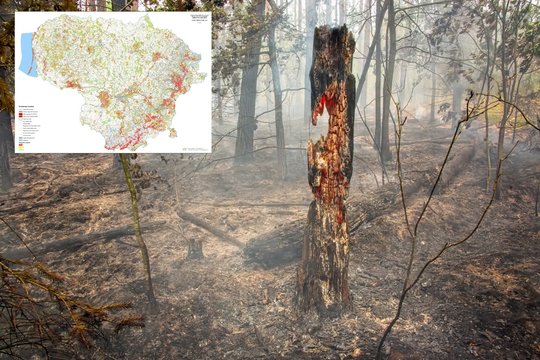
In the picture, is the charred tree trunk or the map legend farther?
the charred tree trunk

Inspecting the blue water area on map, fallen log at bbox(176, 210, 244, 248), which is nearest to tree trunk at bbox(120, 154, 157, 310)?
the blue water area on map

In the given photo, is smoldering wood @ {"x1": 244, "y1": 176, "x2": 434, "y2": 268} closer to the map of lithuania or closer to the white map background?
the white map background

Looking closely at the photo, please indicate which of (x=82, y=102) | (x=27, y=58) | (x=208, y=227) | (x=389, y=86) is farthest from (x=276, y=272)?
(x=389, y=86)

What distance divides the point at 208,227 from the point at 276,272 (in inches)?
78.0

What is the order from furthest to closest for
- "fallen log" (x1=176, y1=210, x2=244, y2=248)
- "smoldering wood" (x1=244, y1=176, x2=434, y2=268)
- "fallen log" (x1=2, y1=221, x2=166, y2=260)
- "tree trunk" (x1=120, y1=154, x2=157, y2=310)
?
1. "fallen log" (x1=176, y1=210, x2=244, y2=248)
2. "smoldering wood" (x1=244, y1=176, x2=434, y2=268)
3. "fallen log" (x1=2, y1=221, x2=166, y2=260)
4. "tree trunk" (x1=120, y1=154, x2=157, y2=310)

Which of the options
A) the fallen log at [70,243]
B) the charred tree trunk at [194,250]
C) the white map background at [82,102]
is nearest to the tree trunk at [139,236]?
the white map background at [82,102]

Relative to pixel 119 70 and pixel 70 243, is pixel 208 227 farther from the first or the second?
pixel 119 70

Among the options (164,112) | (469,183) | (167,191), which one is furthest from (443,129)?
(164,112)

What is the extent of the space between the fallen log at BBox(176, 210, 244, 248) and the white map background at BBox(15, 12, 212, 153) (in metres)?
3.23

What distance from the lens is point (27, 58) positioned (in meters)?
3.48

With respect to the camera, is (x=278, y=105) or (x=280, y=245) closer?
(x=280, y=245)

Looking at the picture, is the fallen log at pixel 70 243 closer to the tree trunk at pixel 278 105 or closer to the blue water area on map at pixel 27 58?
the blue water area on map at pixel 27 58

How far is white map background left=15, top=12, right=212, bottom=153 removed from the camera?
3.48m

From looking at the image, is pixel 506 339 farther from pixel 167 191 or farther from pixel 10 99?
pixel 167 191
